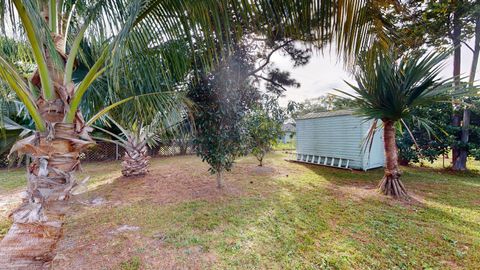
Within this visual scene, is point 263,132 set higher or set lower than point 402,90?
lower

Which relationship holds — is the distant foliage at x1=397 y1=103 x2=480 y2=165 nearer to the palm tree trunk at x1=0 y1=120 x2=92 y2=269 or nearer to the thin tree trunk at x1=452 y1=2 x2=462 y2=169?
the thin tree trunk at x1=452 y1=2 x2=462 y2=169

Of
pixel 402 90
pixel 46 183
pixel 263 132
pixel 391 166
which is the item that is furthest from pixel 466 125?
pixel 46 183

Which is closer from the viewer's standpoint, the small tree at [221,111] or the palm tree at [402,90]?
the palm tree at [402,90]

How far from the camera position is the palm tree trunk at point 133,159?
19.7 ft

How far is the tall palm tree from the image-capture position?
1.35m

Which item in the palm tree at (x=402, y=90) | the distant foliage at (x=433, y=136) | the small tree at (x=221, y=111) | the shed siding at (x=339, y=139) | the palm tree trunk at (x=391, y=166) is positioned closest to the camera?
the palm tree at (x=402, y=90)

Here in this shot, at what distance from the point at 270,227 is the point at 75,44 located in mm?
3322

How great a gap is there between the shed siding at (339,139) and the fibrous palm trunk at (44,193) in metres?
6.71

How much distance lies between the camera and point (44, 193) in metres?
1.81

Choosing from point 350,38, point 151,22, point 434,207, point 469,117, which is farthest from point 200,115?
point 469,117

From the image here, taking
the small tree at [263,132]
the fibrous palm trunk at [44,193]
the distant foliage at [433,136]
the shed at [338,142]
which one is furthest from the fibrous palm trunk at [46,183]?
the distant foliage at [433,136]

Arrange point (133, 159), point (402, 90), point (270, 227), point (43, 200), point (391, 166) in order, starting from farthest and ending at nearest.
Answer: point (133, 159) < point (391, 166) < point (402, 90) < point (270, 227) < point (43, 200)

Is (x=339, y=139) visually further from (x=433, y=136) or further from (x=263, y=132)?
(x=433, y=136)

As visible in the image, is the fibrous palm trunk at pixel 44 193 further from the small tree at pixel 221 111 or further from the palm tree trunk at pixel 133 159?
the palm tree trunk at pixel 133 159
